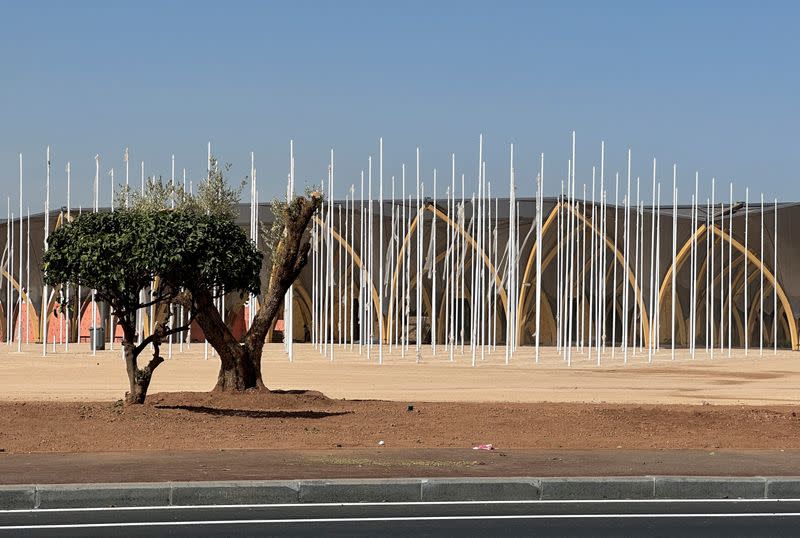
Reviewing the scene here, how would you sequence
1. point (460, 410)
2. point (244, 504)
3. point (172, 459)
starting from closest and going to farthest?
1. point (244, 504)
2. point (172, 459)
3. point (460, 410)

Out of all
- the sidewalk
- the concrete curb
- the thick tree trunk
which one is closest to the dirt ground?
the thick tree trunk

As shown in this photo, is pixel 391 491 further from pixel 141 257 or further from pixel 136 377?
pixel 136 377

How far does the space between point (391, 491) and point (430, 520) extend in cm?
125

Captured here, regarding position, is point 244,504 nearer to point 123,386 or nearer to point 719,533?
point 719,533

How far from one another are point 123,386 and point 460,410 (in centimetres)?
959

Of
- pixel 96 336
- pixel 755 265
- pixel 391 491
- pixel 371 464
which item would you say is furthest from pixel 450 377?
pixel 755 265

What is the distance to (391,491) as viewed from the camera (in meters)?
11.3

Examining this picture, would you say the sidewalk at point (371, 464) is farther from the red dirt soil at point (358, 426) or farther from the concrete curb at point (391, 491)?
the red dirt soil at point (358, 426)

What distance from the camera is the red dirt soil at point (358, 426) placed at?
593 inches

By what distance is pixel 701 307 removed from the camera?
5438 centimetres

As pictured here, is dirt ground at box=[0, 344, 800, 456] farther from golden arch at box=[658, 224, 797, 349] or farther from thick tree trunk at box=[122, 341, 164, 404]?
golden arch at box=[658, 224, 797, 349]

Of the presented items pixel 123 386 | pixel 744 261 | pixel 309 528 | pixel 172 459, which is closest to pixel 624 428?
pixel 172 459

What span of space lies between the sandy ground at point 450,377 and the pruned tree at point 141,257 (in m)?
4.83

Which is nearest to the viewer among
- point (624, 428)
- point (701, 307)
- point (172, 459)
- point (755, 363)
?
point (172, 459)
